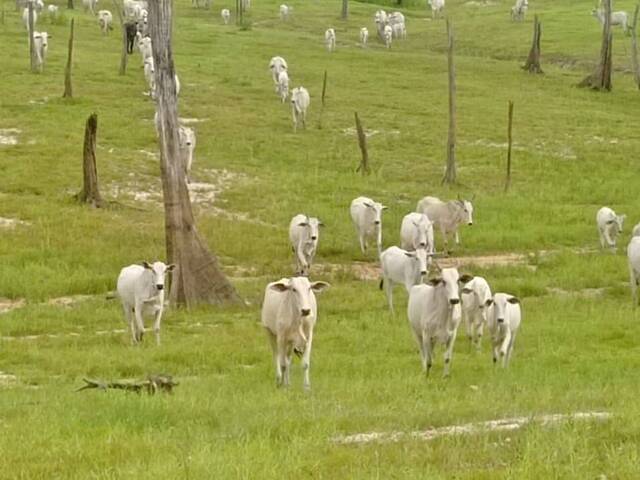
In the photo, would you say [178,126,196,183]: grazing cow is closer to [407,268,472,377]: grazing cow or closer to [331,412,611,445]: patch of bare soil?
[407,268,472,377]: grazing cow

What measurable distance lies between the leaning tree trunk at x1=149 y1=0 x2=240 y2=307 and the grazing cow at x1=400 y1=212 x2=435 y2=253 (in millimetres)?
4384

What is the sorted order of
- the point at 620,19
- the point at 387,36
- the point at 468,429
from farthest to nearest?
the point at 620,19
the point at 387,36
the point at 468,429

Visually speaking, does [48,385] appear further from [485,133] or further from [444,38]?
[444,38]

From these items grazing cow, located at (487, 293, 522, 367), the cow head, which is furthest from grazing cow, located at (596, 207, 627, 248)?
the cow head

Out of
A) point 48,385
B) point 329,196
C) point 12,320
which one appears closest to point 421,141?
point 329,196

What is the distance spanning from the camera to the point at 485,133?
42.0 m

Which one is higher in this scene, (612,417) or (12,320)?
(612,417)

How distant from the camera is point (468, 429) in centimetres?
1038

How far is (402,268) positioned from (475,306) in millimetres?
3525

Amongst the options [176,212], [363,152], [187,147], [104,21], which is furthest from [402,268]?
[104,21]

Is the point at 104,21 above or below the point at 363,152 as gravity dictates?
above

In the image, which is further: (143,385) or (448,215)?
(448,215)

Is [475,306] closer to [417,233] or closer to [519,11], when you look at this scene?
[417,233]

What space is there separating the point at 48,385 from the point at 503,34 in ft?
198
